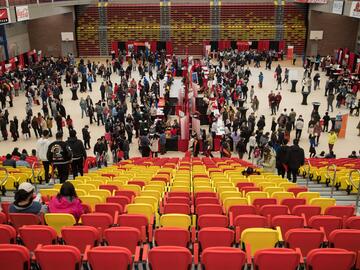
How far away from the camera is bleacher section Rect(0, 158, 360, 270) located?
151 inches


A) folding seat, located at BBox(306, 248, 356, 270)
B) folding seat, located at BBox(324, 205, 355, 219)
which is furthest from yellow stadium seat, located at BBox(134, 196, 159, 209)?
folding seat, located at BBox(306, 248, 356, 270)

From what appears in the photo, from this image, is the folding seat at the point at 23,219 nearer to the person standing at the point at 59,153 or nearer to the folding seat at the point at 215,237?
the folding seat at the point at 215,237

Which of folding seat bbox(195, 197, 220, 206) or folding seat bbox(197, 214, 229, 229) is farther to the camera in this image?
folding seat bbox(195, 197, 220, 206)

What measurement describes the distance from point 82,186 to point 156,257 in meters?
3.57

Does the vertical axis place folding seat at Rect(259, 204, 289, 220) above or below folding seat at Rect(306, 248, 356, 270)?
below

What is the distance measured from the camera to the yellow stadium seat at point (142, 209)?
18.3ft

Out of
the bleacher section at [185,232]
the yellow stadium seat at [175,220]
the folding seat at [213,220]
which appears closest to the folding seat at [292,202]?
the bleacher section at [185,232]

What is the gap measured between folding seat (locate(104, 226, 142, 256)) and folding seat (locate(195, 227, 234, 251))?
0.74 meters

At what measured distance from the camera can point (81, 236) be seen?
14.7 ft

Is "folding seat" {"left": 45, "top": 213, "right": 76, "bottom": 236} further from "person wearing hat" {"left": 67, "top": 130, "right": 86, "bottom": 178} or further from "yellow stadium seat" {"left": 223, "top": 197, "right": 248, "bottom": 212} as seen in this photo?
"person wearing hat" {"left": 67, "top": 130, "right": 86, "bottom": 178}

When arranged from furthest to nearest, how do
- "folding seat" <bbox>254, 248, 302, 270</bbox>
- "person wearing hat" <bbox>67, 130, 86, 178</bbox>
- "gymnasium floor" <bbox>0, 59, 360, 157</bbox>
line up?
1. "gymnasium floor" <bbox>0, 59, 360, 157</bbox>
2. "person wearing hat" <bbox>67, 130, 86, 178</bbox>
3. "folding seat" <bbox>254, 248, 302, 270</bbox>

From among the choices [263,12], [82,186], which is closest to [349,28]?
[263,12]

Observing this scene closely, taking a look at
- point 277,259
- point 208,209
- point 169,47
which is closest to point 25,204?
point 208,209

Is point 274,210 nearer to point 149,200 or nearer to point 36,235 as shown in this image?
point 149,200
